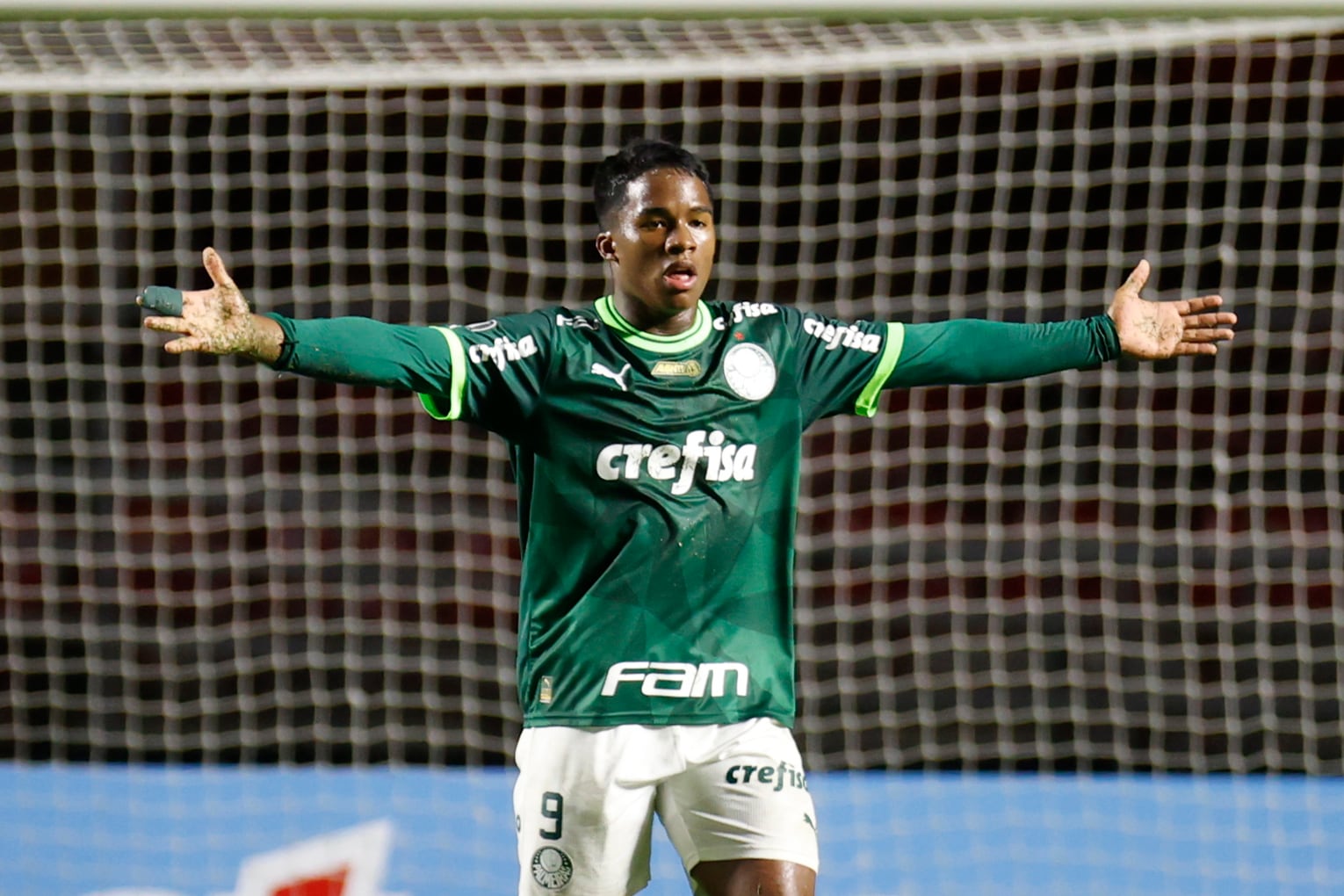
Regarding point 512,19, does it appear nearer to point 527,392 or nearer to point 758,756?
point 527,392

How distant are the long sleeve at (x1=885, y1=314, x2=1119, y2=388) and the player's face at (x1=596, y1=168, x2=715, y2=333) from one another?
1.37 ft

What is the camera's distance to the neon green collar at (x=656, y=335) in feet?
9.05

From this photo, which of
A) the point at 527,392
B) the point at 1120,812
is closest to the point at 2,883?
the point at 527,392

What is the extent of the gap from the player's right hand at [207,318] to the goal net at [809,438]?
3.38 m

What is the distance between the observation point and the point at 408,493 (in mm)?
7555

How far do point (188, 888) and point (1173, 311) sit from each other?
2754 millimetres

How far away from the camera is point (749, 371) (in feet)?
9.09

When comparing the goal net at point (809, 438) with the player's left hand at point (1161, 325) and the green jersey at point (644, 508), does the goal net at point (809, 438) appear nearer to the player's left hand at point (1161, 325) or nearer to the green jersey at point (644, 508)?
the player's left hand at point (1161, 325)

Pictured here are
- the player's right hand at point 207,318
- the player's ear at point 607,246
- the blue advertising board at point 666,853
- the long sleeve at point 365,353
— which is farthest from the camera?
the blue advertising board at point 666,853

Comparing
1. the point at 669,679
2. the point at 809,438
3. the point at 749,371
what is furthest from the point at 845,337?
the point at 809,438

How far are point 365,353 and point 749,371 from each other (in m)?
0.66

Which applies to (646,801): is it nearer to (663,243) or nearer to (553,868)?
(553,868)

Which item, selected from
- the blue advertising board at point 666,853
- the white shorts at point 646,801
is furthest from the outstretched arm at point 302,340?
the blue advertising board at point 666,853

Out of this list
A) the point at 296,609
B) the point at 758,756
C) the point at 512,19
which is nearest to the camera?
the point at 758,756
